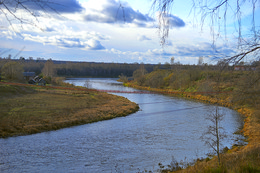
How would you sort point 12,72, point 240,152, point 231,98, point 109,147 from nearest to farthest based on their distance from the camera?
point 231,98 < point 240,152 < point 109,147 < point 12,72

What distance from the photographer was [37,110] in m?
23.9

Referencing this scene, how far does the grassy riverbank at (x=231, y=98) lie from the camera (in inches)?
216

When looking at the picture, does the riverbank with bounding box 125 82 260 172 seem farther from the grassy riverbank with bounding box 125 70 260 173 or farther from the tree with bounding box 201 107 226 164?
the tree with bounding box 201 107 226 164

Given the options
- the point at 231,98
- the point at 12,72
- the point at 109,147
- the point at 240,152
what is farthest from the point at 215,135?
the point at 12,72

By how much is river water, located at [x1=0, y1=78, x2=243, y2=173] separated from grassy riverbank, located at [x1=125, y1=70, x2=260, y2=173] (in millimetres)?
1643

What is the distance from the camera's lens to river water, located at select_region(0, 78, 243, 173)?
36.7ft

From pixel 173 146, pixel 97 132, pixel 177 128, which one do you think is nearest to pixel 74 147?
pixel 97 132

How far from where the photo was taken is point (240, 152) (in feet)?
32.7

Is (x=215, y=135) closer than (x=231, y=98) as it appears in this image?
No

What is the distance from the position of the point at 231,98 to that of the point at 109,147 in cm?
917

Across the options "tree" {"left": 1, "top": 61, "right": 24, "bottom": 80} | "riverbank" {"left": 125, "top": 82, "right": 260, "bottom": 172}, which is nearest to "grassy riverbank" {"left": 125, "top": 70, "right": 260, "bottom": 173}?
"riverbank" {"left": 125, "top": 82, "right": 260, "bottom": 172}

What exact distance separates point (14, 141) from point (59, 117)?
23.1 feet

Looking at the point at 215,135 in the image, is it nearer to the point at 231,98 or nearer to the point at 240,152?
the point at 231,98

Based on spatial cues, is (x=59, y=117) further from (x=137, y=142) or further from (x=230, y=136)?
(x=230, y=136)
